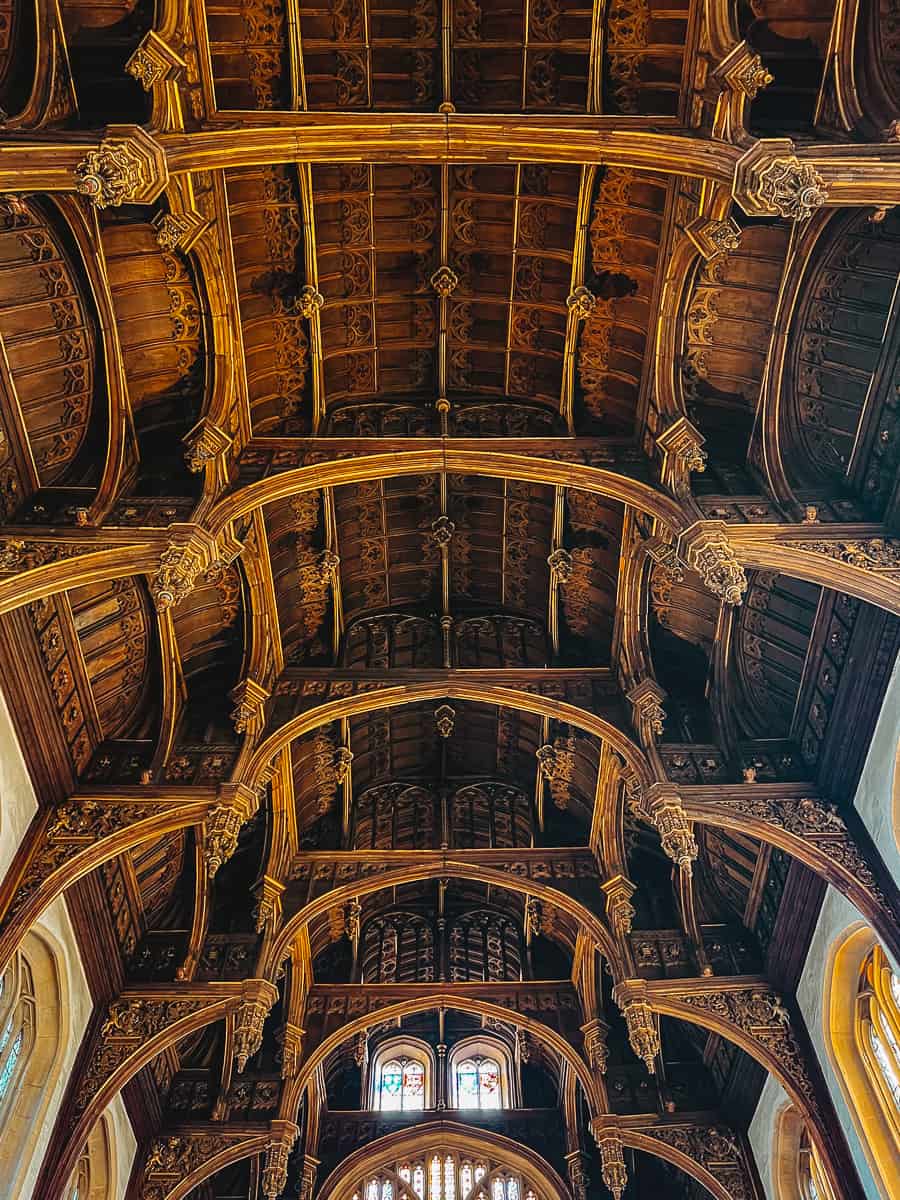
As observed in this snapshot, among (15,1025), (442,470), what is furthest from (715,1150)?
(442,470)

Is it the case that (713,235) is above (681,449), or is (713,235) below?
below

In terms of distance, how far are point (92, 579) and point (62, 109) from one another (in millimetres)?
6274

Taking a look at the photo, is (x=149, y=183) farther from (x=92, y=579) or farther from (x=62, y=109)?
(x=92, y=579)

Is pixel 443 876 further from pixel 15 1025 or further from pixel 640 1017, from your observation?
pixel 15 1025

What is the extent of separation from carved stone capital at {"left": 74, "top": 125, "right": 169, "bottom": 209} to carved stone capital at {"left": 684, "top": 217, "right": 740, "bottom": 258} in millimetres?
7112

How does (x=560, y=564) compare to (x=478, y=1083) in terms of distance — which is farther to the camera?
(x=478, y=1083)

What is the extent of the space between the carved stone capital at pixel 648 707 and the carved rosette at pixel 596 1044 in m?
7.76

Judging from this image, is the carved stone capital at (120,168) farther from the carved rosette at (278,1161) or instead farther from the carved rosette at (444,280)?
the carved rosette at (278,1161)

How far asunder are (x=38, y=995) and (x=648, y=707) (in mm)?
11477

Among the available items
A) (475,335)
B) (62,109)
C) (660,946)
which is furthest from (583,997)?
(62,109)

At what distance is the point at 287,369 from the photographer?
18547 millimetres

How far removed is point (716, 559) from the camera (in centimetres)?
1538

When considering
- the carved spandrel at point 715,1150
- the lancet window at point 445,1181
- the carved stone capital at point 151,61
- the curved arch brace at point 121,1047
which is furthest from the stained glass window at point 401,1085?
the carved stone capital at point 151,61

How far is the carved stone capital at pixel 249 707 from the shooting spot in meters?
19.6
